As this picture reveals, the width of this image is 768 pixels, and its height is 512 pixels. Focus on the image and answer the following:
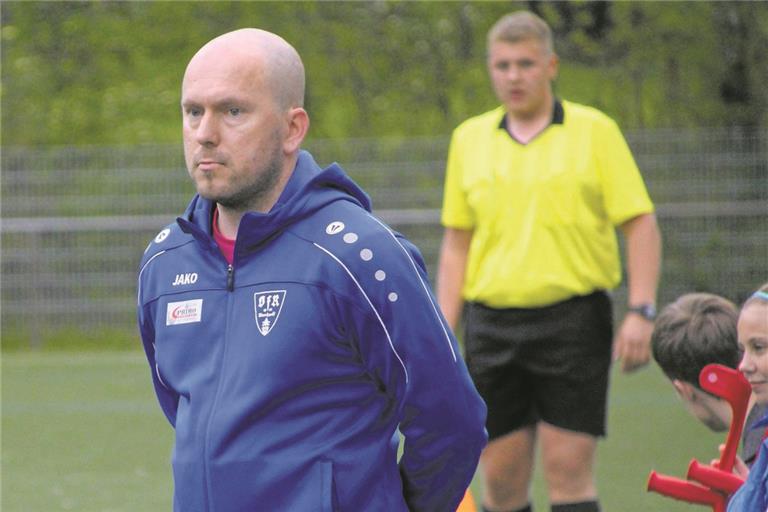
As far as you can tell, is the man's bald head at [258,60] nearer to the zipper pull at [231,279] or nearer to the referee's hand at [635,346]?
the zipper pull at [231,279]

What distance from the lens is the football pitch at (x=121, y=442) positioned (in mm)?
7863

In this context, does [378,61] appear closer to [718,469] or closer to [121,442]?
[121,442]

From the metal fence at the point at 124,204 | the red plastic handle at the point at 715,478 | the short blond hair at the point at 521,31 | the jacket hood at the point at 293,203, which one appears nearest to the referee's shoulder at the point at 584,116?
the short blond hair at the point at 521,31

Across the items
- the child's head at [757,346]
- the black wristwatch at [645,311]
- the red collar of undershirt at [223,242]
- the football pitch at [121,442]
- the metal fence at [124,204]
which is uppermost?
the red collar of undershirt at [223,242]

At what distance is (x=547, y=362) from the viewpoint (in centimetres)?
559

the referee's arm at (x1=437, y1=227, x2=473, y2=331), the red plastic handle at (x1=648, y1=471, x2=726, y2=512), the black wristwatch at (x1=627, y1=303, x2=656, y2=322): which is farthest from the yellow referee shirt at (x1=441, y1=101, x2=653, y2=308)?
the red plastic handle at (x1=648, y1=471, x2=726, y2=512)

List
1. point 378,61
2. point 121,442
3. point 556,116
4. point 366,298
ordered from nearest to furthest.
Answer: point 366,298
point 556,116
point 121,442
point 378,61

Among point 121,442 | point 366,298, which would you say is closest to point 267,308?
point 366,298

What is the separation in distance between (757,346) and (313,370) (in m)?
1.48

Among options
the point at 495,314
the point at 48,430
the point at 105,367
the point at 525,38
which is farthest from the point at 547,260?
the point at 105,367

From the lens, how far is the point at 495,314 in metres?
5.63

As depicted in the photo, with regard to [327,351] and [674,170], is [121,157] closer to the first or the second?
[674,170]

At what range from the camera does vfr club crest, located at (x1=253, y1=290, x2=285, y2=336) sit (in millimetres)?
2854

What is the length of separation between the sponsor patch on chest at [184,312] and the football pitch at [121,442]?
4592mm
